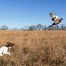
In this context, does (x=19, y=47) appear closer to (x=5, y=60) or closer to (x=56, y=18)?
(x=5, y=60)

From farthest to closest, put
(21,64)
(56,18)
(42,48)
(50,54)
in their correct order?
(56,18), (42,48), (50,54), (21,64)

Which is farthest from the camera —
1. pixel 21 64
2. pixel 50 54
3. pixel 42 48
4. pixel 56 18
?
pixel 56 18

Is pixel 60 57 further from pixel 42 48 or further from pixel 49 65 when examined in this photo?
pixel 42 48

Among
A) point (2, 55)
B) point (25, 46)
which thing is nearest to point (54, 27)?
point (25, 46)

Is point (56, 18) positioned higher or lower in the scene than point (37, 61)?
higher

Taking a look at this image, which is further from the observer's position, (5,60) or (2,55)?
(2,55)

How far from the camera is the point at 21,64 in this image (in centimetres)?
818

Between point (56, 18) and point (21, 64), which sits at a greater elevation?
point (56, 18)

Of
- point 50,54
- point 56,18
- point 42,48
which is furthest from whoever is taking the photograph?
point 56,18

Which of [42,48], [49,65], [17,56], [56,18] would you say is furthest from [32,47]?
[56,18]

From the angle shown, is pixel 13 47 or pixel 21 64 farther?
pixel 13 47

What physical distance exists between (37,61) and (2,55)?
140cm

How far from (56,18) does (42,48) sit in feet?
32.2

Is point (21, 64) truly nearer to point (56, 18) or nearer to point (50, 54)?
point (50, 54)
